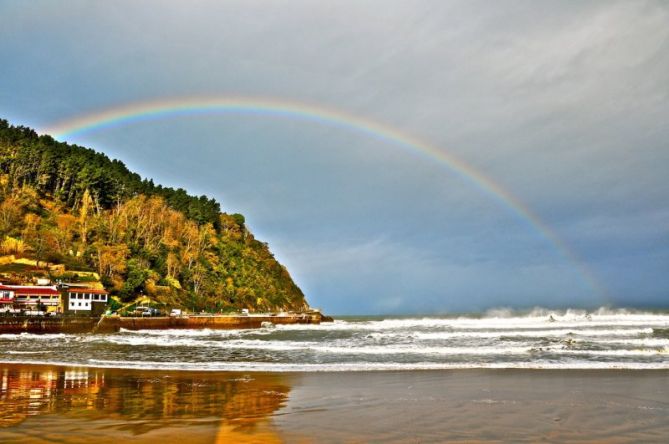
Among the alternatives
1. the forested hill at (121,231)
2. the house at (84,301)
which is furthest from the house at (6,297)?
the forested hill at (121,231)

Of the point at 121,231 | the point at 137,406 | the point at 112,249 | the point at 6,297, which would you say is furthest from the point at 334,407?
the point at 121,231

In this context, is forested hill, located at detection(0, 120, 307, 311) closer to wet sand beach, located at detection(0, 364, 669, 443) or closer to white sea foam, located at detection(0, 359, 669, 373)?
white sea foam, located at detection(0, 359, 669, 373)

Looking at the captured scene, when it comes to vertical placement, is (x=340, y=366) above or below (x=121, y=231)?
below

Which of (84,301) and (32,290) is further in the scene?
(84,301)

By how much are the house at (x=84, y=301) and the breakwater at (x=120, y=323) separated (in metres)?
6.28

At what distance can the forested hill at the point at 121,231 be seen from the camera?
89062 millimetres

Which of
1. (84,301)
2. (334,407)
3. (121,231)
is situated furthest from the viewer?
(121,231)

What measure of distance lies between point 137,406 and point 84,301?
65109mm

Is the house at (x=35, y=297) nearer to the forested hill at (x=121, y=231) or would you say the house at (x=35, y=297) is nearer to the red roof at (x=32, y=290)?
the red roof at (x=32, y=290)

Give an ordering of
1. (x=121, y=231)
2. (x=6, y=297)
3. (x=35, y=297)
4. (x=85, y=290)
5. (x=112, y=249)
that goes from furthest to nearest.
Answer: (x=121, y=231) → (x=112, y=249) → (x=85, y=290) → (x=35, y=297) → (x=6, y=297)

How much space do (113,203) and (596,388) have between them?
405 feet

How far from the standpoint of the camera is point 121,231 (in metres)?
101

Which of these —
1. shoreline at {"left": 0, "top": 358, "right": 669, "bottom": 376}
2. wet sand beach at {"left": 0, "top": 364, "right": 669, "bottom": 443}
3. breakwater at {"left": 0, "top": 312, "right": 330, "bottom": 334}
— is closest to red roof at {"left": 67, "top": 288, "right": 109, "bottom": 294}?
breakwater at {"left": 0, "top": 312, "right": 330, "bottom": 334}

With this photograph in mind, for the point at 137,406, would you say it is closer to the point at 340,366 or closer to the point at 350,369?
the point at 350,369
